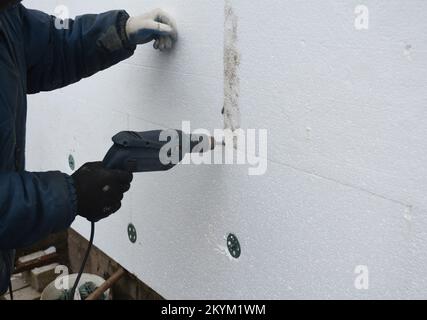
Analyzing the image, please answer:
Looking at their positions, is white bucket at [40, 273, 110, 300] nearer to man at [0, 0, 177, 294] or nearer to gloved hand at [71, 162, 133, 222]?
man at [0, 0, 177, 294]

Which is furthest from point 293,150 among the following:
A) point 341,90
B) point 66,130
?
point 66,130

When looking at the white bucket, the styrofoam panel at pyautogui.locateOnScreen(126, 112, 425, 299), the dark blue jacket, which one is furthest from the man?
the white bucket

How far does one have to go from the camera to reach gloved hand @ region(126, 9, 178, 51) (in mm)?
1434

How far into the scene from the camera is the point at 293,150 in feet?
4.02

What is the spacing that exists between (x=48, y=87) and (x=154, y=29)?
46 centimetres

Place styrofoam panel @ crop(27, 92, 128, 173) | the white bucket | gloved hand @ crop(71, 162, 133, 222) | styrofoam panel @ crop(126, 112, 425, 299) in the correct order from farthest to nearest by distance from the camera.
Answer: the white bucket, styrofoam panel @ crop(27, 92, 128, 173), gloved hand @ crop(71, 162, 133, 222), styrofoam panel @ crop(126, 112, 425, 299)

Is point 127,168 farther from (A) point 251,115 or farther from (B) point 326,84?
(B) point 326,84

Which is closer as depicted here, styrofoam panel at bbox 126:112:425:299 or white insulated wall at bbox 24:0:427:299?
white insulated wall at bbox 24:0:427:299

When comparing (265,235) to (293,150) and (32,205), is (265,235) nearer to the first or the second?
(293,150)

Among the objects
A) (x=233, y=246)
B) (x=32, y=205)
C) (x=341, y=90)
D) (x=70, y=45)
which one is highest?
(x=70, y=45)

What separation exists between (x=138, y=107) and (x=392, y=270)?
1.12 metres

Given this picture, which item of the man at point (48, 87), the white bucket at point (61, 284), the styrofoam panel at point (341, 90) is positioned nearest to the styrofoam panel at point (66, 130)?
the man at point (48, 87)

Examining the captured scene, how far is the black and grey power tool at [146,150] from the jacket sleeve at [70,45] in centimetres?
39

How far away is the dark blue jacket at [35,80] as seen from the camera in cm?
114
